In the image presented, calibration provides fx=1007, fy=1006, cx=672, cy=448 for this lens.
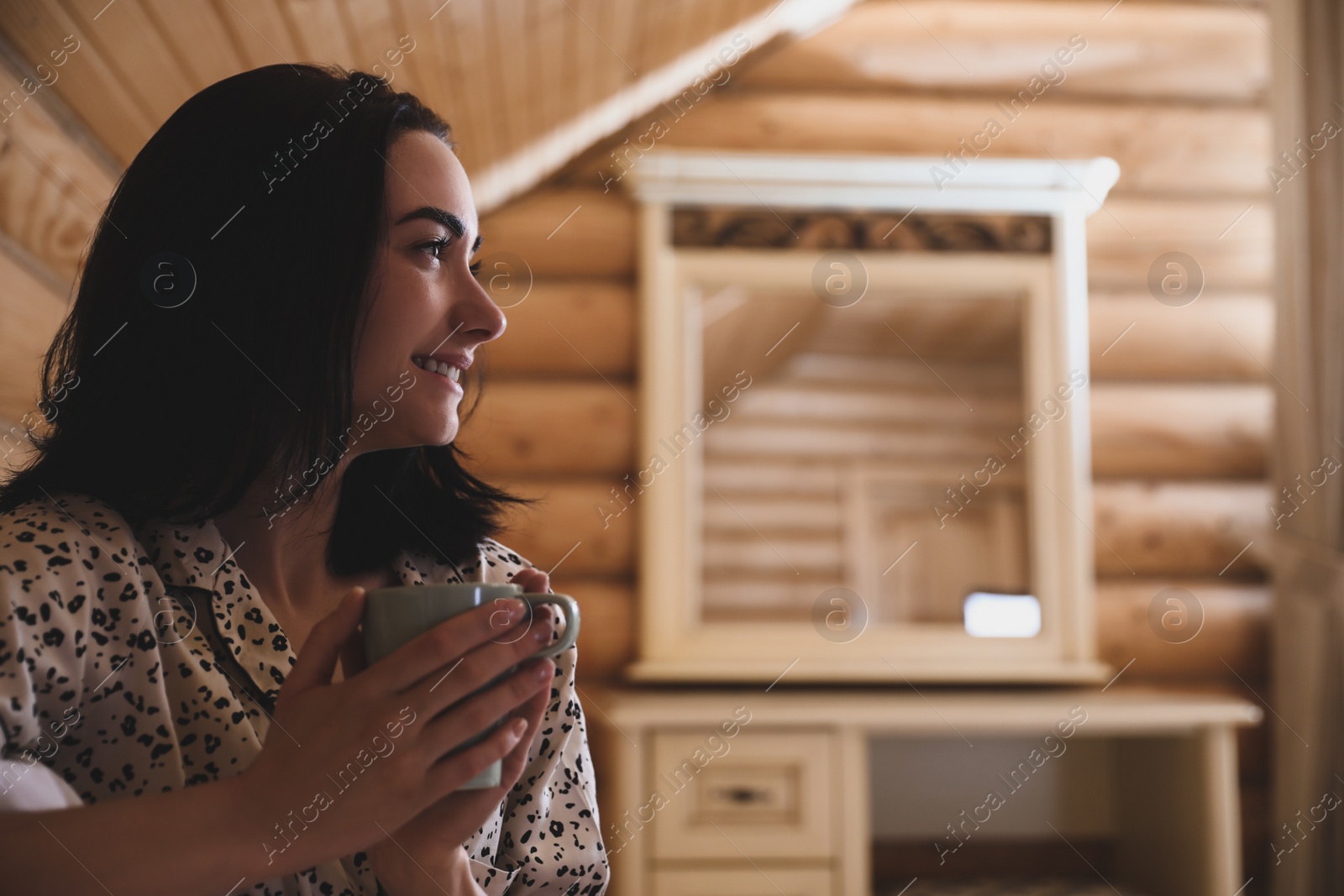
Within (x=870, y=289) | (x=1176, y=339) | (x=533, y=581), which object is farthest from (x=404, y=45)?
(x=1176, y=339)

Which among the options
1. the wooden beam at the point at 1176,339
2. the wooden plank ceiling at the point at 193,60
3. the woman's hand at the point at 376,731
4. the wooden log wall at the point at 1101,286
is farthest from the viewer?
the wooden beam at the point at 1176,339

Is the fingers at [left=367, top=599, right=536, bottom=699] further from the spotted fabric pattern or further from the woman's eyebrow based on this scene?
the woman's eyebrow

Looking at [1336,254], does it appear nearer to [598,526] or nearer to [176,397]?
[598,526]

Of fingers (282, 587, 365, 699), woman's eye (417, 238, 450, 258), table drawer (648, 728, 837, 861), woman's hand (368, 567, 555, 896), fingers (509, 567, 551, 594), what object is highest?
woman's eye (417, 238, 450, 258)

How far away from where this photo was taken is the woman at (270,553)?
0.54 m

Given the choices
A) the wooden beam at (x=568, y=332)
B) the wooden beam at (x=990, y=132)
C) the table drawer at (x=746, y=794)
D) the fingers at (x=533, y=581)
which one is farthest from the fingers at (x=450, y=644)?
the wooden beam at (x=990, y=132)

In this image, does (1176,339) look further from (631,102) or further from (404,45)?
(404,45)

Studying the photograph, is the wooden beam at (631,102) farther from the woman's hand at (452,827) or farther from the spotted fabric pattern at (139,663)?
the woman's hand at (452,827)

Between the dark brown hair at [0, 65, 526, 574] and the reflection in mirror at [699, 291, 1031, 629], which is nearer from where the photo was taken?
the dark brown hair at [0, 65, 526, 574]

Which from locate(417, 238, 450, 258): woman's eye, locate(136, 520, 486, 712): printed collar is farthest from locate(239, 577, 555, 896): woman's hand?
locate(417, 238, 450, 258): woman's eye

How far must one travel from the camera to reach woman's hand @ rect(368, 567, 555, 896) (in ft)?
2.02

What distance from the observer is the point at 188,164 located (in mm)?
757

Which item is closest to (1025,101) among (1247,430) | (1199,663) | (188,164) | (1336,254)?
(1336,254)

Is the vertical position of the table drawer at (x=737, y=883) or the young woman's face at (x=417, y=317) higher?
the young woman's face at (x=417, y=317)
